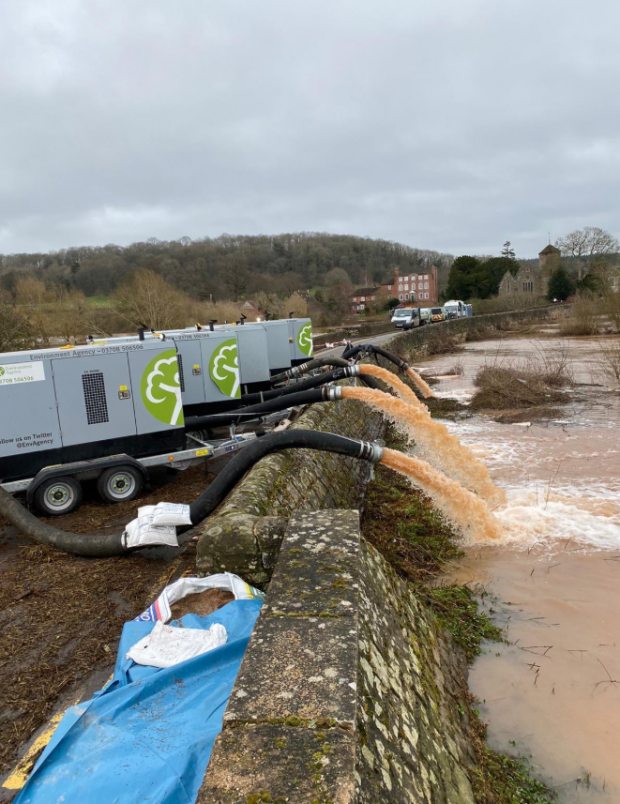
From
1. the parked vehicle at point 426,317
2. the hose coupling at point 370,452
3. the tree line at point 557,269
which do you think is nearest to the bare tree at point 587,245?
the tree line at point 557,269

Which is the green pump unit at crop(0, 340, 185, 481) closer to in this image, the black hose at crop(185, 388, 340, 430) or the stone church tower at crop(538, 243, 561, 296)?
the black hose at crop(185, 388, 340, 430)

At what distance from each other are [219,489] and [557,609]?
3862 millimetres

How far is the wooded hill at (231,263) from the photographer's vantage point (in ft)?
200

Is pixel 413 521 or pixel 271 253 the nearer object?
pixel 413 521

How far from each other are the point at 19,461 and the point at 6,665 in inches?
171

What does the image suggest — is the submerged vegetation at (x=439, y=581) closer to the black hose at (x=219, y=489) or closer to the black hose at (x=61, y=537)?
the black hose at (x=219, y=489)

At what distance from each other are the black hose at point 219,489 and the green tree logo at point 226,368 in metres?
4.83

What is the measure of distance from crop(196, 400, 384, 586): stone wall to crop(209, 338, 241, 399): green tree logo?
2142 millimetres

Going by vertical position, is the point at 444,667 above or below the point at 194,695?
below

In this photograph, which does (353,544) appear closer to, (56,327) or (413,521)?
(413,521)

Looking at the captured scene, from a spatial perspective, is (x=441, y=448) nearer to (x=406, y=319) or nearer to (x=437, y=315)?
(x=406, y=319)

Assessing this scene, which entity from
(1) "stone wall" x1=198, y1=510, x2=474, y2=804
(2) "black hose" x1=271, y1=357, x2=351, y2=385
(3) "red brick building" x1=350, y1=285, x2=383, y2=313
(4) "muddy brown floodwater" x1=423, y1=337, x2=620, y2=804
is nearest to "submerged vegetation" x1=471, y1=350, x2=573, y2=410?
(4) "muddy brown floodwater" x1=423, y1=337, x2=620, y2=804

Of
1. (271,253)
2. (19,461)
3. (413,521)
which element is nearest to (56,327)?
(19,461)

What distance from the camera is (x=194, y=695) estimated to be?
3.16m
